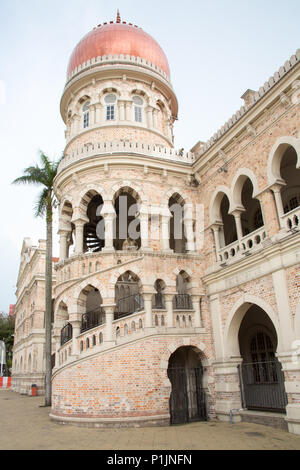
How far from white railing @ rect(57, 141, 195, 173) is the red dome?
21.4 ft

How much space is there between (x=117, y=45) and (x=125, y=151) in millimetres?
7550

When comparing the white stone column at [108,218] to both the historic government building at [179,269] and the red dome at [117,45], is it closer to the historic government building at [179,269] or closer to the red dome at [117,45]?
the historic government building at [179,269]

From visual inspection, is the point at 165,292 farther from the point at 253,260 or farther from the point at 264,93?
the point at 264,93

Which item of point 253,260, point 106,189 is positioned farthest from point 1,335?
point 253,260

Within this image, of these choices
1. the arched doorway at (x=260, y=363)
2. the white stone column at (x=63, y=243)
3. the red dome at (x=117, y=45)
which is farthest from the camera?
the red dome at (x=117, y=45)

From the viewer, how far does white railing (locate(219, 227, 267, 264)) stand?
11.6m

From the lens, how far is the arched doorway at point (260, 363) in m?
13.6

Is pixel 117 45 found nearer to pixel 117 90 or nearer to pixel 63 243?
pixel 117 90

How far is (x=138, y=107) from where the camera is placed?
59.8 ft

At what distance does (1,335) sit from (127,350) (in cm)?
4713

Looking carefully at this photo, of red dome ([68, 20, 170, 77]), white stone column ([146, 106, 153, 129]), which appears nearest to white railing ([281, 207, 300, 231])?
white stone column ([146, 106, 153, 129])

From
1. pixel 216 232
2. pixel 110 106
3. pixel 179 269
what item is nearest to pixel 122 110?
pixel 110 106

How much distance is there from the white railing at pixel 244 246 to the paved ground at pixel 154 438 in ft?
17.1

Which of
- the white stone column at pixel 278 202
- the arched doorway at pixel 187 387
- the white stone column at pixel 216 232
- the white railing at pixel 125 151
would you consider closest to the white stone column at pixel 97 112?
the white railing at pixel 125 151
